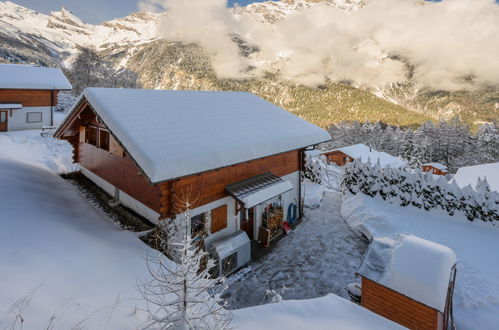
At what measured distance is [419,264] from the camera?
24.4ft

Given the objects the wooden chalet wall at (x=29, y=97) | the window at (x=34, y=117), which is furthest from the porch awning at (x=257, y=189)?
the wooden chalet wall at (x=29, y=97)

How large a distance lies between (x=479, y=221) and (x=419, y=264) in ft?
38.4

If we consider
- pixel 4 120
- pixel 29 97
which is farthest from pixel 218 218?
pixel 29 97

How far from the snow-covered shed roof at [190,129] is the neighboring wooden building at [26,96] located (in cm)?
2171

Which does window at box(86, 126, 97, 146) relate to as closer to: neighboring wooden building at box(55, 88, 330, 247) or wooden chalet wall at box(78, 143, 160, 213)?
neighboring wooden building at box(55, 88, 330, 247)

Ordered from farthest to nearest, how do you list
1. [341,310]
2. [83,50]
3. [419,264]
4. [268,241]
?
[83,50] → [268,241] → [419,264] → [341,310]

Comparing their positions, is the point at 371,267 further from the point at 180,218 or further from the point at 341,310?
the point at 180,218

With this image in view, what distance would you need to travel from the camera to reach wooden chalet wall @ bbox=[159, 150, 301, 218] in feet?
30.3

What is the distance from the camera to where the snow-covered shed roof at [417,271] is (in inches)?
278

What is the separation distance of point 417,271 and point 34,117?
33880 millimetres

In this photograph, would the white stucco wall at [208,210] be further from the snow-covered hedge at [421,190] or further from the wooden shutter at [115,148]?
the snow-covered hedge at [421,190]

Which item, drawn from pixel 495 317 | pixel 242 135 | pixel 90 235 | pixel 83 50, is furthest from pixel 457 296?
pixel 83 50

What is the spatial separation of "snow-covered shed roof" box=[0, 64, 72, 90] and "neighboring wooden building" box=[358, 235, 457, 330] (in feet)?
106

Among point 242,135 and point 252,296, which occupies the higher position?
point 242,135
